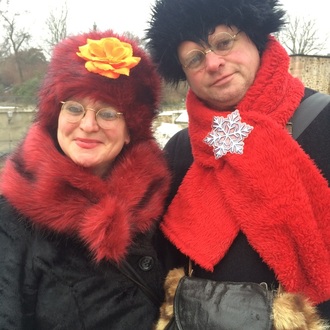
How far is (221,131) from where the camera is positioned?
170 centimetres

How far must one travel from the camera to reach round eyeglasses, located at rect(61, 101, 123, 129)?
5.26 feet

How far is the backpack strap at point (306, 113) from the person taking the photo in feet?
5.29

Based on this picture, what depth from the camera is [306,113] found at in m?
1.63

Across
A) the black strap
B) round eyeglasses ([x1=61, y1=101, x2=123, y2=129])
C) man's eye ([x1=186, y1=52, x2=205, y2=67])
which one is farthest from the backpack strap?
the black strap

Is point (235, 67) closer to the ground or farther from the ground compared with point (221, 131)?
farther from the ground

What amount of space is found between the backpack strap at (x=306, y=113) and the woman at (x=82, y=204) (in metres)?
0.69

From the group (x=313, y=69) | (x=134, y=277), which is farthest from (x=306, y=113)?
(x=313, y=69)

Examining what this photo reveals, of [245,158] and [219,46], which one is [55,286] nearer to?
[245,158]

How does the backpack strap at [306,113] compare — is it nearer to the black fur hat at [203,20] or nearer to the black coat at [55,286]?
the black fur hat at [203,20]

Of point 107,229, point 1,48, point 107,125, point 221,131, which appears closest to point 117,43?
point 107,125

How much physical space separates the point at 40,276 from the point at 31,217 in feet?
0.80

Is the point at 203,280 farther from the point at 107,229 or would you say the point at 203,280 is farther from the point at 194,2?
the point at 194,2

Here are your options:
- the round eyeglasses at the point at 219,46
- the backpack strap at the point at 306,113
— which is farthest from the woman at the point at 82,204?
the backpack strap at the point at 306,113

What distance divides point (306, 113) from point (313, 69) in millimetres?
17055
